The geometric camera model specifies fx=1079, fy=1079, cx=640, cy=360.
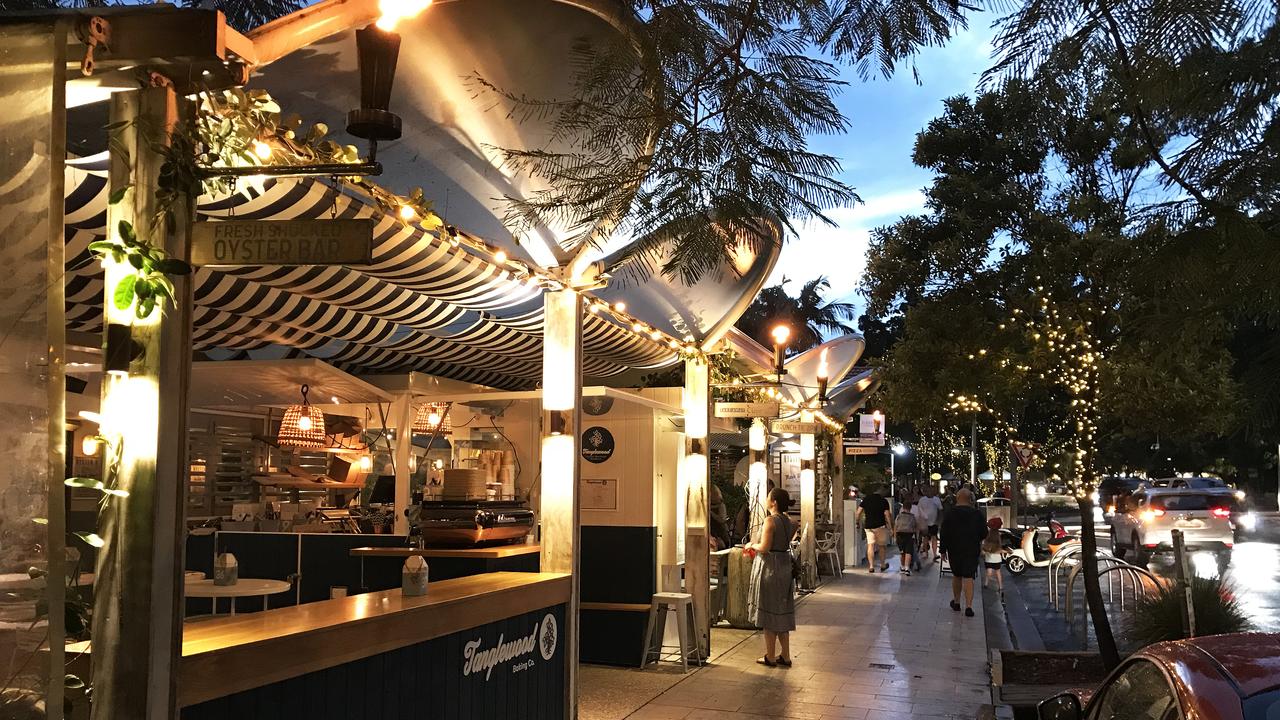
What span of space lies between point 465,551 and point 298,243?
4.54m

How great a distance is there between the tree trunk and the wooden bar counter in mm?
4182

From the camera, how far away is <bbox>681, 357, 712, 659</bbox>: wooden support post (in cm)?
1119

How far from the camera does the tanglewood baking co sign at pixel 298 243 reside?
3.53 metres

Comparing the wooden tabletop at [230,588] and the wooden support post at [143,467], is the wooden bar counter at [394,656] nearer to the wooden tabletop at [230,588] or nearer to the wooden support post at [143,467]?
the wooden support post at [143,467]

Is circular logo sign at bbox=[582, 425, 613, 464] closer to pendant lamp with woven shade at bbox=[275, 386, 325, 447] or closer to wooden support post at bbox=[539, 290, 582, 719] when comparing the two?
pendant lamp with woven shade at bbox=[275, 386, 325, 447]

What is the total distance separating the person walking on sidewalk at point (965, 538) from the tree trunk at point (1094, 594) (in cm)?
496

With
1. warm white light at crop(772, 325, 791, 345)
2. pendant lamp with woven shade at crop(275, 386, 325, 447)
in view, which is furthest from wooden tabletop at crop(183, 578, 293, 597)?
warm white light at crop(772, 325, 791, 345)

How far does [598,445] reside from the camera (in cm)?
1207

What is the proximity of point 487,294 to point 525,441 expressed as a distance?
548 centimetres

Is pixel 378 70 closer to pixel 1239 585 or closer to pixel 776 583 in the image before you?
pixel 776 583

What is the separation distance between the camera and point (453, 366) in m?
12.3

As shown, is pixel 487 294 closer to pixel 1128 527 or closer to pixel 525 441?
pixel 525 441

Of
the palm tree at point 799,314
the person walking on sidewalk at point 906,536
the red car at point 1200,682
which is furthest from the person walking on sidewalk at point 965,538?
the palm tree at point 799,314

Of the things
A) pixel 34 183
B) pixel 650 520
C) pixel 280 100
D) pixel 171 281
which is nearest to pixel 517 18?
pixel 280 100
